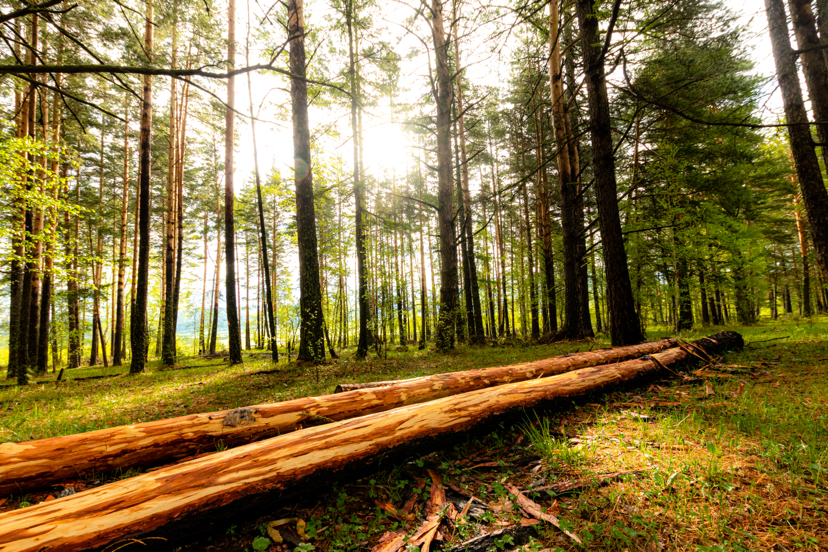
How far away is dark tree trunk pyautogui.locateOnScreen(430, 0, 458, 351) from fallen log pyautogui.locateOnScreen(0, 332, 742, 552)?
5.99 meters

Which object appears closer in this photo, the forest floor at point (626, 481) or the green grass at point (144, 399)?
the forest floor at point (626, 481)

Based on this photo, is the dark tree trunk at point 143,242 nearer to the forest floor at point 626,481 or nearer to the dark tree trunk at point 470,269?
the forest floor at point 626,481

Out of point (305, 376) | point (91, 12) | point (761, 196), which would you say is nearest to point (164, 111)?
point (91, 12)

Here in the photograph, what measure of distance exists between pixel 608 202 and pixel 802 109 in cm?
427

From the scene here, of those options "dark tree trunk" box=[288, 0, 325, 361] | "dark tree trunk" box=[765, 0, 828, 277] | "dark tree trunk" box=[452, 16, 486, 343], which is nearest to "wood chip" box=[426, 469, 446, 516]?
"dark tree trunk" box=[288, 0, 325, 361]

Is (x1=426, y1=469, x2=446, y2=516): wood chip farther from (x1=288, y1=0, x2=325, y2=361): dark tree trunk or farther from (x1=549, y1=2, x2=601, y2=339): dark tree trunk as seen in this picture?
(x1=549, y1=2, x2=601, y2=339): dark tree trunk

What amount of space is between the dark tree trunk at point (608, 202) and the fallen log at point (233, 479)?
383 centimetres

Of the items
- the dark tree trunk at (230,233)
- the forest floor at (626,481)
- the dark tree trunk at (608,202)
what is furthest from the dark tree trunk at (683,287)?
the dark tree trunk at (230,233)

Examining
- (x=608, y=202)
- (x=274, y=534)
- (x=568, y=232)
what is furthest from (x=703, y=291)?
(x=274, y=534)

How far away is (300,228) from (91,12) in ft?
30.3

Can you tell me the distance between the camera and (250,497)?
1766mm

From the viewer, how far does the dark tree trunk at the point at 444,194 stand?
9000 millimetres

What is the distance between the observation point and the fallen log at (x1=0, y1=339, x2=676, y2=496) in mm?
2197

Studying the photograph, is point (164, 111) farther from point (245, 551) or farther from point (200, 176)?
point (245, 551)
